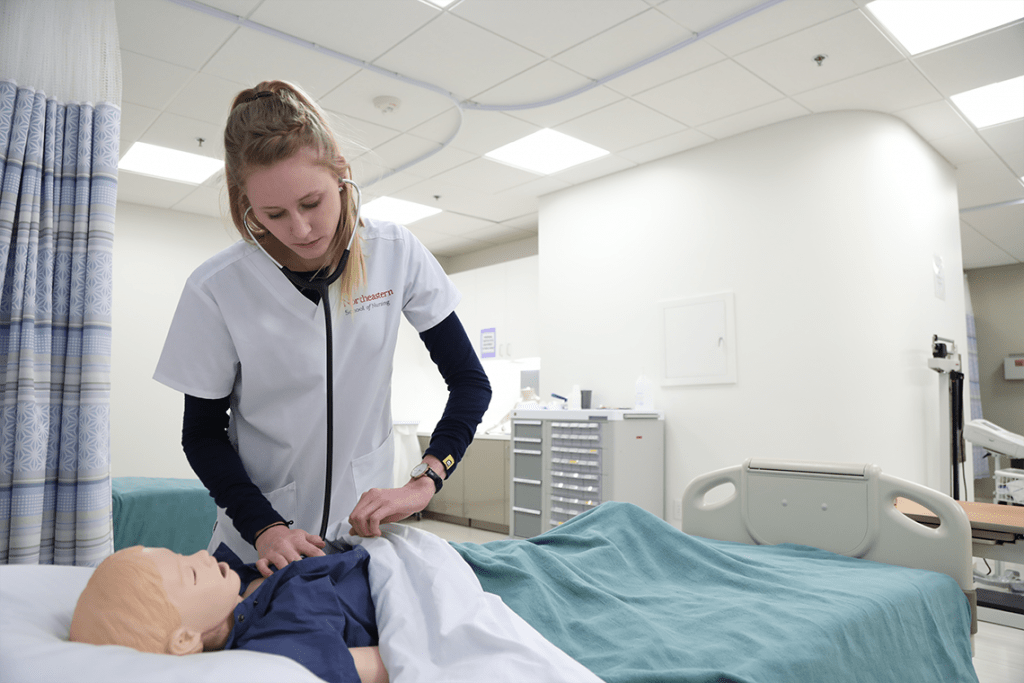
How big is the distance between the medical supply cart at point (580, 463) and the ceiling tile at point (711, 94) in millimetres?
1922

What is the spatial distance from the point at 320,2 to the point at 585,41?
1.26 meters

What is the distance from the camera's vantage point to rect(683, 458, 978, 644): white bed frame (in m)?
1.83

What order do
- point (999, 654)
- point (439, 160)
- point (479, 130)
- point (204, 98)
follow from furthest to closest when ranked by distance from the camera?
point (439, 160) → point (479, 130) → point (204, 98) → point (999, 654)

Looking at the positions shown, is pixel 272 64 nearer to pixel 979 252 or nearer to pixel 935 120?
pixel 935 120

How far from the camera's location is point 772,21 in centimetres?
313

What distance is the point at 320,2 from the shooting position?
296cm

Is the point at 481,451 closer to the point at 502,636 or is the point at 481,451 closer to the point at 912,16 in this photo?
the point at 912,16

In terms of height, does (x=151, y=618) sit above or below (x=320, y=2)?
below

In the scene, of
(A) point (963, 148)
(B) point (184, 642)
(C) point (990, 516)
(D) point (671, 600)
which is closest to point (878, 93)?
(A) point (963, 148)

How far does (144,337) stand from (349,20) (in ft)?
13.0

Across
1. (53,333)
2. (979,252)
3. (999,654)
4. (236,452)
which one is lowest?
(999,654)

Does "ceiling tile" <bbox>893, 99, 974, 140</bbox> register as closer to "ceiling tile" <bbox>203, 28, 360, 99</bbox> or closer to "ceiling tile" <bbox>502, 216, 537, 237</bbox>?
"ceiling tile" <bbox>502, 216, 537, 237</bbox>

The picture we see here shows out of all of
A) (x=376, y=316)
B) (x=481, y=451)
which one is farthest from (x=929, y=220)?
(x=376, y=316)

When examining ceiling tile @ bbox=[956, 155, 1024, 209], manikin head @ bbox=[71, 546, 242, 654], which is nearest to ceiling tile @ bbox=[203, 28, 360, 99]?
manikin head @ bbox=[71, 546, 242, 654]
